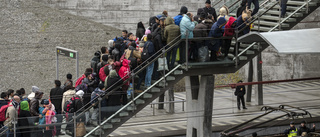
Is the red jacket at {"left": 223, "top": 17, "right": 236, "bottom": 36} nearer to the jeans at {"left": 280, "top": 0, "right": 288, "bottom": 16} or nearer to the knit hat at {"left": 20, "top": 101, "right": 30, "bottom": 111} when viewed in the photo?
the jeans at {"left": 280, "top": 0, "right": 288, "bottom": 16}

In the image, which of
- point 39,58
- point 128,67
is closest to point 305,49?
point 128,67

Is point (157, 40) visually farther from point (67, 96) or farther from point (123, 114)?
point (67, 96)

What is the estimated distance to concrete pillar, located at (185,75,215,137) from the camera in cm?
2098

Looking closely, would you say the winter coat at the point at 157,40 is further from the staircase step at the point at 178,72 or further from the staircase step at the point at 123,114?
the staircase step at the point at 123,114

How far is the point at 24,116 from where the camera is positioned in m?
16.9

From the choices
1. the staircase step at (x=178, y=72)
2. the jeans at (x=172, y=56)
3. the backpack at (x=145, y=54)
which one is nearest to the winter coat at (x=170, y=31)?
the jeans at (x=172, y=56)

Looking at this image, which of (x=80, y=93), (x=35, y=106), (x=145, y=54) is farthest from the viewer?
(x=145, y=54)

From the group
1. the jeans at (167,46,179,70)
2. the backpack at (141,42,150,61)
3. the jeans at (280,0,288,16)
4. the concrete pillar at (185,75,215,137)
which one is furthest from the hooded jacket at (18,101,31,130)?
the jeans at (280,0,288,16)

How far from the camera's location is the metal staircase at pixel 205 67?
59.6ft

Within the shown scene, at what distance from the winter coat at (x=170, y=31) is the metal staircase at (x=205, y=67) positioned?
0.19 metres

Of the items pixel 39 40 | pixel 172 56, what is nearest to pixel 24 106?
pixel 172 56

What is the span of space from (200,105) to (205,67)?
218cm

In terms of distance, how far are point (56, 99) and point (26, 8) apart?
15220 mm

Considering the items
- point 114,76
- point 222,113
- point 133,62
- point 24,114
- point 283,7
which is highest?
point 283,7
